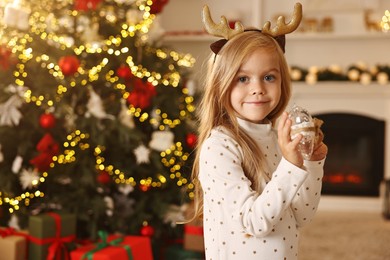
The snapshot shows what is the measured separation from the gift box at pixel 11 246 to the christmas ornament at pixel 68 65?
30.6 inches

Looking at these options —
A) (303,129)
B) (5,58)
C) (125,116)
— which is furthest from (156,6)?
(303,129)

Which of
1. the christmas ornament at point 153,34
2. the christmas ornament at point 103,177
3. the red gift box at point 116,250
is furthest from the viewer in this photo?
the christmas ornament at point 153,34

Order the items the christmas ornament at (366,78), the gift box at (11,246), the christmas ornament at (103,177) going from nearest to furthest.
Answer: the gift box at (11,246)
the christmas ornament at (103,177)
the christmas ornament at (366,78)

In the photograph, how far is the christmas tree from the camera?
8.74 ft

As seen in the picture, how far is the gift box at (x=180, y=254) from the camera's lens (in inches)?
114

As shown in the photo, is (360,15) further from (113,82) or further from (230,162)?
(230,162)

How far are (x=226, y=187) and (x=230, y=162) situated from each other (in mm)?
54

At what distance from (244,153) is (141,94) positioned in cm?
176

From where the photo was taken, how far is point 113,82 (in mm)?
2898

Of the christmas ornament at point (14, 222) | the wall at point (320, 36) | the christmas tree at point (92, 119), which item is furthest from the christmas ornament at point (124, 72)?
the wall at point (320, 36)

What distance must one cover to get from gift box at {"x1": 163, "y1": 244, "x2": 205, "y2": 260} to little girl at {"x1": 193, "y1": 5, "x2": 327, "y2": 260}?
171cm

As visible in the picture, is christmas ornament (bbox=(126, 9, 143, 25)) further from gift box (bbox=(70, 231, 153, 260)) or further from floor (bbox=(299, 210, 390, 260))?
floor (bbox=(299, 210, 390, 260))

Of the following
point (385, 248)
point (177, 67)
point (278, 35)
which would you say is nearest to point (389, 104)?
point (385, 248)

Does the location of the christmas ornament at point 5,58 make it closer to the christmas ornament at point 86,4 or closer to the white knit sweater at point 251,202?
the christmas ornament at point 86,4
